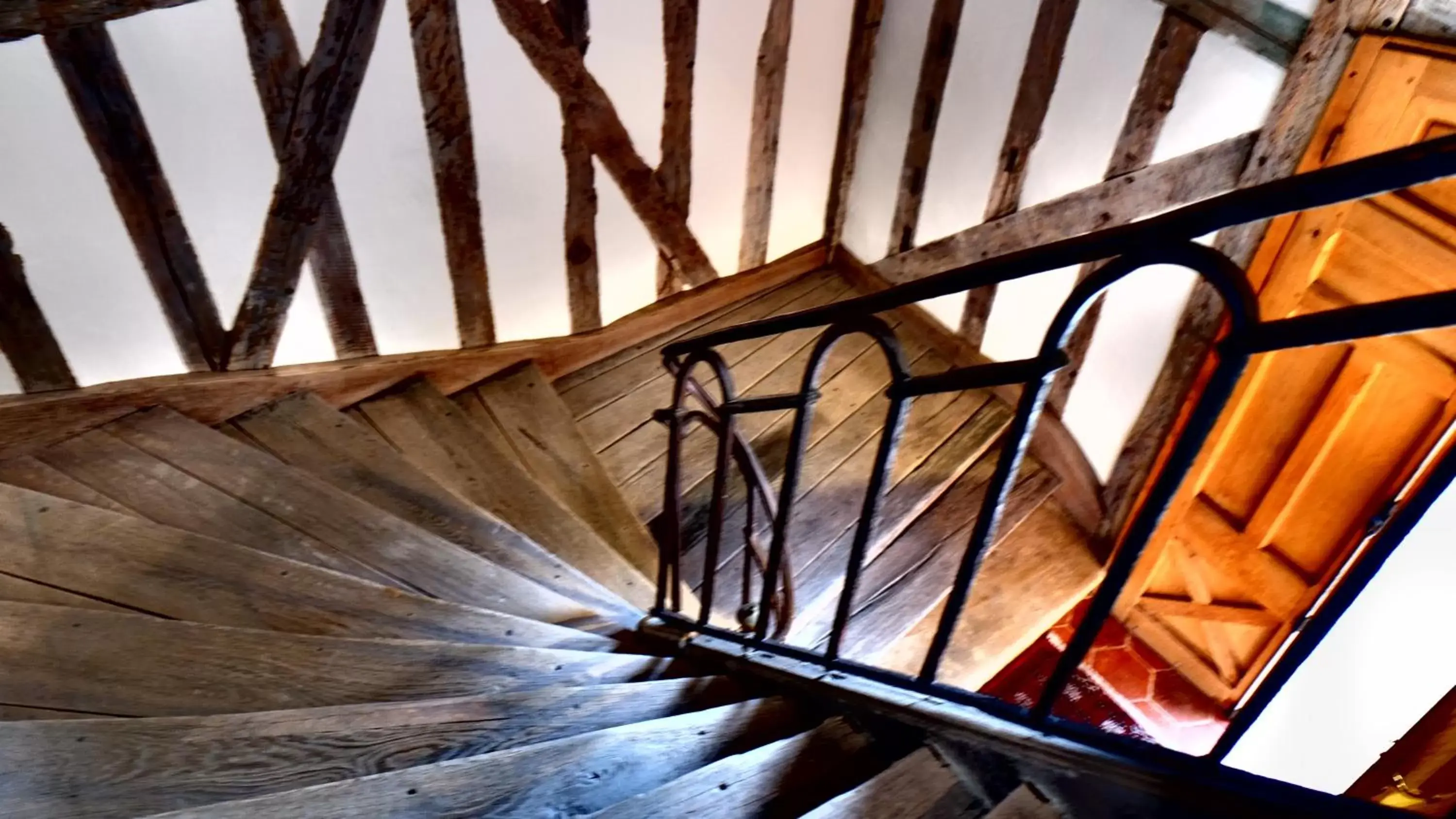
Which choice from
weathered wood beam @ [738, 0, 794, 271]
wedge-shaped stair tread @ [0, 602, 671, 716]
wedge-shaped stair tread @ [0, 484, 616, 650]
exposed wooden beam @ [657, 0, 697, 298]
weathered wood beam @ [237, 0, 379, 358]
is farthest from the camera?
weathered wood beam @ [738, 0, 794, 271]

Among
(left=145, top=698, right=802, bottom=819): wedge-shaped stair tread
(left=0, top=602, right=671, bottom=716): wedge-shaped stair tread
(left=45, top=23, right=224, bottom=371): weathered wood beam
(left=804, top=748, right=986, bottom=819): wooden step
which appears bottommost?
(left=804, top=748, right=986, bottom=819): wooden step

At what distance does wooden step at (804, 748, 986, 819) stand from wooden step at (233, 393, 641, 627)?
3.56 feet

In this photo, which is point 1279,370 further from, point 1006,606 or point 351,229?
point 351,229

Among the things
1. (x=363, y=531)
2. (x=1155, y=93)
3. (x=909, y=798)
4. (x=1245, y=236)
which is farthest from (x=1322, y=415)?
(x=363, y=531)

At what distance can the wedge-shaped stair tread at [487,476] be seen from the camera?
8.37 feet

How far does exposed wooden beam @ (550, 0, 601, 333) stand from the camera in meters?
2.75

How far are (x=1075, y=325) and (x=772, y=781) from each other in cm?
79

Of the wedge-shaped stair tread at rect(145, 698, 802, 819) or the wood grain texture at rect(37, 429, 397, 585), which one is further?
the wood grain texture at rect(37, 429, 397, 585)

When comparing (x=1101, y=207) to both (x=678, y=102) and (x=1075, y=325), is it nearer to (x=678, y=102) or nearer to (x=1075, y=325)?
(x=678, y=102)

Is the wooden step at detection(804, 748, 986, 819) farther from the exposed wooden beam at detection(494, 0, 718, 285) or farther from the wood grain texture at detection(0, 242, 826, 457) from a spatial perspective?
the exposed wooden beam at detection(494, 0, 718, 285)

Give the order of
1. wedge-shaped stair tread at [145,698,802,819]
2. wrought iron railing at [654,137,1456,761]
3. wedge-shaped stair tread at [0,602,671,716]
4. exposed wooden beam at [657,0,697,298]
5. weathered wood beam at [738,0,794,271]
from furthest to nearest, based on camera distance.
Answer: weathered wood beam at [738,0,794,271] < exposed wooden beam at [657,0,697,298] < wedge-shaped stair tread at [0,602,671,716] < wedge-shaped stair tread at [145,698,802,819] < wrought iron railing at [654,137,1456,761]

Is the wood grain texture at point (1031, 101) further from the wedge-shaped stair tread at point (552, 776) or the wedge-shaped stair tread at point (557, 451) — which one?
the wedge-shaped stair tread at point (552, 776)

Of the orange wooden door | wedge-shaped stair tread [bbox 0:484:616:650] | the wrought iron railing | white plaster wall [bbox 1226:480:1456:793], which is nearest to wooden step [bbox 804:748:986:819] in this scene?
the wrought iron railing

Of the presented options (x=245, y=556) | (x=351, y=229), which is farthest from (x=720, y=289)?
(x=245, y=556)
